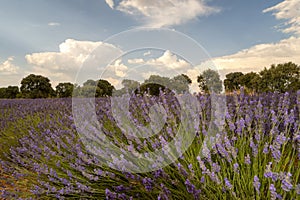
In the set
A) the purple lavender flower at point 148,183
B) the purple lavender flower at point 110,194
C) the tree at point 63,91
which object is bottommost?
the purple lavender flower at point 110,194

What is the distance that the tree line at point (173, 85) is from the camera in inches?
102

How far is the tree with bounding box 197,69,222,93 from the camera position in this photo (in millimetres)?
2413

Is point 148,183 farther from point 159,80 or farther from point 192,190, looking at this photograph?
point 159,80

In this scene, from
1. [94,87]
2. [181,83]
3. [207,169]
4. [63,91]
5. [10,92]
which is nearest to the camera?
[207,169]

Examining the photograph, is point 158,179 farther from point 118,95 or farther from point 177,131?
point 118,95

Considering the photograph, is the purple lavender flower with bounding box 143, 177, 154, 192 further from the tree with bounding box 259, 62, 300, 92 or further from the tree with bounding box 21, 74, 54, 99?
the tree with bounding box 21, 74, 54, 99

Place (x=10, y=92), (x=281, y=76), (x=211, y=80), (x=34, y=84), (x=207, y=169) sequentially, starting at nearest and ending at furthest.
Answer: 1. (x=207, y=169)
2. (x=211, y=80)
3. (x=281, y=76)
4. (x=34, y=84)
5. (x=10, y=92)

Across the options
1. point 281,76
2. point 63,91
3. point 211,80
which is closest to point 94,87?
point 211,80

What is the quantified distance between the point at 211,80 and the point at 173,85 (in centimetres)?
37

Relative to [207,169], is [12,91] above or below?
above

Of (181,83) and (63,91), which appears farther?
(63,91)

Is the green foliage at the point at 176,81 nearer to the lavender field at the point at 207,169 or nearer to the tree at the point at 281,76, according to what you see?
the lavender field at the point at 207,169

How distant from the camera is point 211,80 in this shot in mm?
2500

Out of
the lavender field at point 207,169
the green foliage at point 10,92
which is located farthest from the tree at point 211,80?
the green foliage at point 10,92
